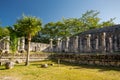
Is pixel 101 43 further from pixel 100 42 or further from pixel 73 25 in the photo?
pixel 73 25

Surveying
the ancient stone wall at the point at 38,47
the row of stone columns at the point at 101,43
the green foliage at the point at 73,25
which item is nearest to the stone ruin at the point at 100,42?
the row of stone columns at the point at 101,43

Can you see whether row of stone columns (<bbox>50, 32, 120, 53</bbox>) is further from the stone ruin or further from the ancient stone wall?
the ancient stone wall

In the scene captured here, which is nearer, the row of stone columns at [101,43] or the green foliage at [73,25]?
the row of stone columns at [101,43]

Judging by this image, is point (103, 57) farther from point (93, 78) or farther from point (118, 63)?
point (93, 78)

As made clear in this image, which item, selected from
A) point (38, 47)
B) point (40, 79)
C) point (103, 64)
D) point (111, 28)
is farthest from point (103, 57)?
point (38, 47)

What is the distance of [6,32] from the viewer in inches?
1865

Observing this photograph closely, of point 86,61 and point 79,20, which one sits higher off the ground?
point 79,20

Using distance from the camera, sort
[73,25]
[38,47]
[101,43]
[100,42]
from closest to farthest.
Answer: [101,43] → [100,42] → [38,47] → [73,25]

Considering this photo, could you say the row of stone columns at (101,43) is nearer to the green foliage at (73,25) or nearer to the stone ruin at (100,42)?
the stone ruin at (100,42)

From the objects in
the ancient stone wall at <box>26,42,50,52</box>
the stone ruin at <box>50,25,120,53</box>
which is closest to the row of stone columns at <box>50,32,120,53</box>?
the stone ruin at <box>50,25,120,53</box>

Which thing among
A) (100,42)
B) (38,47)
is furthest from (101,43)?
(38,47)

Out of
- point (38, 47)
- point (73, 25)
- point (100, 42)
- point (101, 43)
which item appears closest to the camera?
point (101, 43)

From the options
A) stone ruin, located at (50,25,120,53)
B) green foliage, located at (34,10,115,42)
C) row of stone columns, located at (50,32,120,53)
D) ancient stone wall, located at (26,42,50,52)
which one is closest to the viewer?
row of stone columns, located at (50,32,120,53)

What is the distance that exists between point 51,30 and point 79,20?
9124 mm
